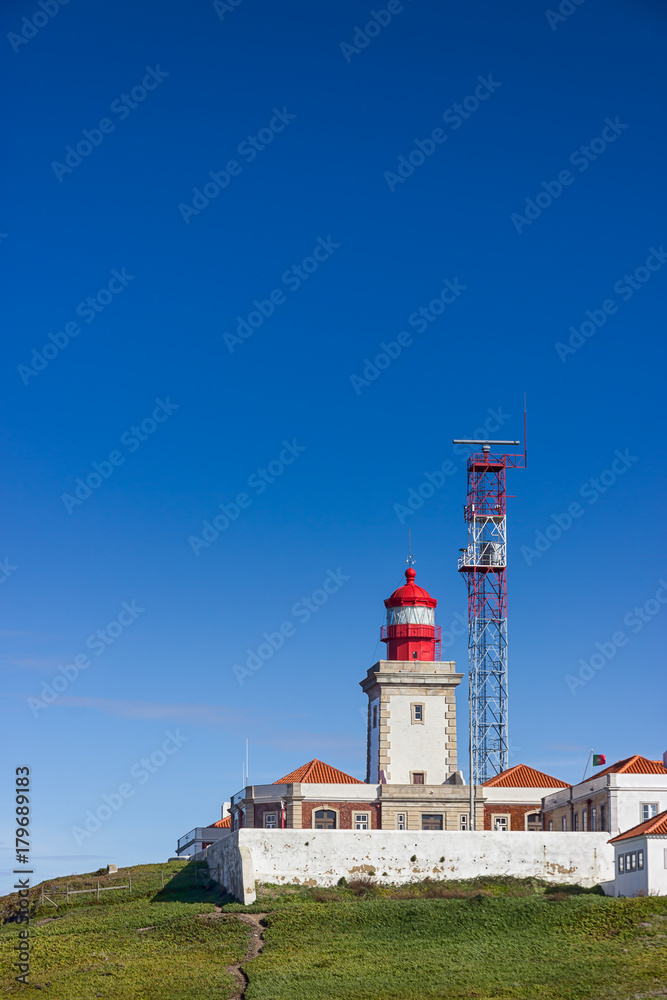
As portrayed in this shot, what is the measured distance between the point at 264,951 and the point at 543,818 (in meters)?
21.1

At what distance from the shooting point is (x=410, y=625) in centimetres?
6381

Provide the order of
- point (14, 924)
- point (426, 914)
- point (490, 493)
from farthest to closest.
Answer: point (490, 493)
point (14, 924)
point (426, 914)

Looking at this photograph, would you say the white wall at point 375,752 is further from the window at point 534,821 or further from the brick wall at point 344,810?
the window at point 534,821

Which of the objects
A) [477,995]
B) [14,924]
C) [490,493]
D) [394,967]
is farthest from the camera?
[490,493]

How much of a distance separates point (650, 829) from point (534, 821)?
557 inches

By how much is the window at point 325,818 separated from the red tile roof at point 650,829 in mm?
12754

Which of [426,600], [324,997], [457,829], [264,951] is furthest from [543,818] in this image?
[324,997]

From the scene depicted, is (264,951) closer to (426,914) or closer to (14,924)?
(426,914)

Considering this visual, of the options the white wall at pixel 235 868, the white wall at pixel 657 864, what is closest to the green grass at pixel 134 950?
the white wall at pixel 235 868

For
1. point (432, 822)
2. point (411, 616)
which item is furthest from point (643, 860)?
point (411, 616)

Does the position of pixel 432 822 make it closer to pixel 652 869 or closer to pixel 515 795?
pixel 515 795

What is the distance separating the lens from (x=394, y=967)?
130 ft

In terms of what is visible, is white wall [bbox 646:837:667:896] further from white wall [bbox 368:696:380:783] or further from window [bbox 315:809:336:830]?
white wall [bbox 368:696:380:783]

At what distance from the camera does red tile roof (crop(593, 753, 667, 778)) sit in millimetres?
53125
